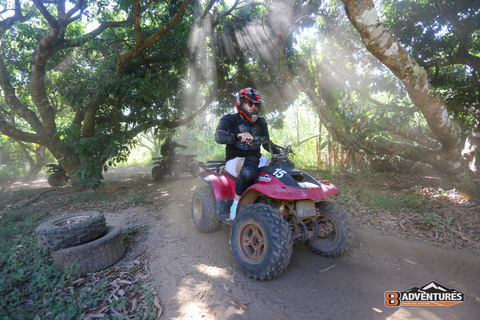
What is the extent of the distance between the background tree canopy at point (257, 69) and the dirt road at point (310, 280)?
2.97m

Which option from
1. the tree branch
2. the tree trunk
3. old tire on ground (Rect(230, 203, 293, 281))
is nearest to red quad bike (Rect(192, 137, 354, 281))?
old tire on ground (Rect(230, 203, 293, 281))

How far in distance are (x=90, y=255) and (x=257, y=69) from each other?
28.2 feet

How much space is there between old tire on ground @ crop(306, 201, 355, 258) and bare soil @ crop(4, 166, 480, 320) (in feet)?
0.45

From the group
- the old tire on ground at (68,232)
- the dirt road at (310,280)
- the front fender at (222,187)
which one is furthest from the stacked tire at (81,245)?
the front fender at (222,187)

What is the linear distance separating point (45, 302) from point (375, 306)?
3282 millimetres

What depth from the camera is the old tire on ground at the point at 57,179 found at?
9837 mm

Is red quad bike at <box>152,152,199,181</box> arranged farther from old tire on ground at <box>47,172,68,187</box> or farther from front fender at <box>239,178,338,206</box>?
front fender at <box>239,178,338,206</box>

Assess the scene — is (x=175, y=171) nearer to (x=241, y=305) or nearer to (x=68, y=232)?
(x=68, y=232)

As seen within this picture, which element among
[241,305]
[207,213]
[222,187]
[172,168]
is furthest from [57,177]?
[241,305]

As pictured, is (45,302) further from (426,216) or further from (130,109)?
(130,109)

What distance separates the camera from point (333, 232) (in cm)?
347

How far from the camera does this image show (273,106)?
10578 mm

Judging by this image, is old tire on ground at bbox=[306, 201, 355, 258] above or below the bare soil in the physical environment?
above

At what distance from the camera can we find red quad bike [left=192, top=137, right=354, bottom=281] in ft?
8.61
